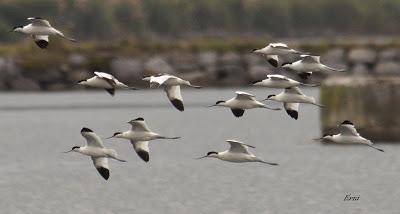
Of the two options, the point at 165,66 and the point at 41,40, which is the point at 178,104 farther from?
the point at 165,66

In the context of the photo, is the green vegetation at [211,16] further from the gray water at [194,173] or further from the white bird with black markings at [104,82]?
the white bird with black markings at [104,82]

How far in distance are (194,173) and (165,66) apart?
139ft

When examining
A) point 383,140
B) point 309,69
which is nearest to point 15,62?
point 383,140

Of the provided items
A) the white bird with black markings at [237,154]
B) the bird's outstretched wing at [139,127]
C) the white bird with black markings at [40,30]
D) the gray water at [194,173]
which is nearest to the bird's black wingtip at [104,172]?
the bird's outstretched wing at [139,127]

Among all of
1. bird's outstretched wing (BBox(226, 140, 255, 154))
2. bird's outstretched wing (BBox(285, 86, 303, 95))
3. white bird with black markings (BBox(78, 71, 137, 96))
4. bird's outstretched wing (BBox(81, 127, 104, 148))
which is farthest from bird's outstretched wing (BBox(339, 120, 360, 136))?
bird's outstretched wing (BBox(81, 127, 104, 148))

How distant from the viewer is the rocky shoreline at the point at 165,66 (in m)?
86.9

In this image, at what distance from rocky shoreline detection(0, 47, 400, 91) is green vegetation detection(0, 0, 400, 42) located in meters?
22.1

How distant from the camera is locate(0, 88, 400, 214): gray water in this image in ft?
126

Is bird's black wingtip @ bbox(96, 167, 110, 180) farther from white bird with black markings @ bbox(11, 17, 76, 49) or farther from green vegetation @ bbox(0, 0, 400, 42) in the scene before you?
green vegetation @ bbox(0, 0, 400, 42)

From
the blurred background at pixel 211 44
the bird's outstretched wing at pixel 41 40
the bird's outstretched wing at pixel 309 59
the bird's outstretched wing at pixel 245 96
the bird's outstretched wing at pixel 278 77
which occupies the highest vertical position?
the bird's outstretched wing at pixel 41 40

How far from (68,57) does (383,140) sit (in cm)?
4248

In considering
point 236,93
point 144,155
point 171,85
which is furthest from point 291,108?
point 144,155

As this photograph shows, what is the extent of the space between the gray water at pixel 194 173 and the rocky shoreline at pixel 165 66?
13.9 metres

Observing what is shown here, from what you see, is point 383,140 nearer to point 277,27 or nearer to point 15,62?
point 15,62
